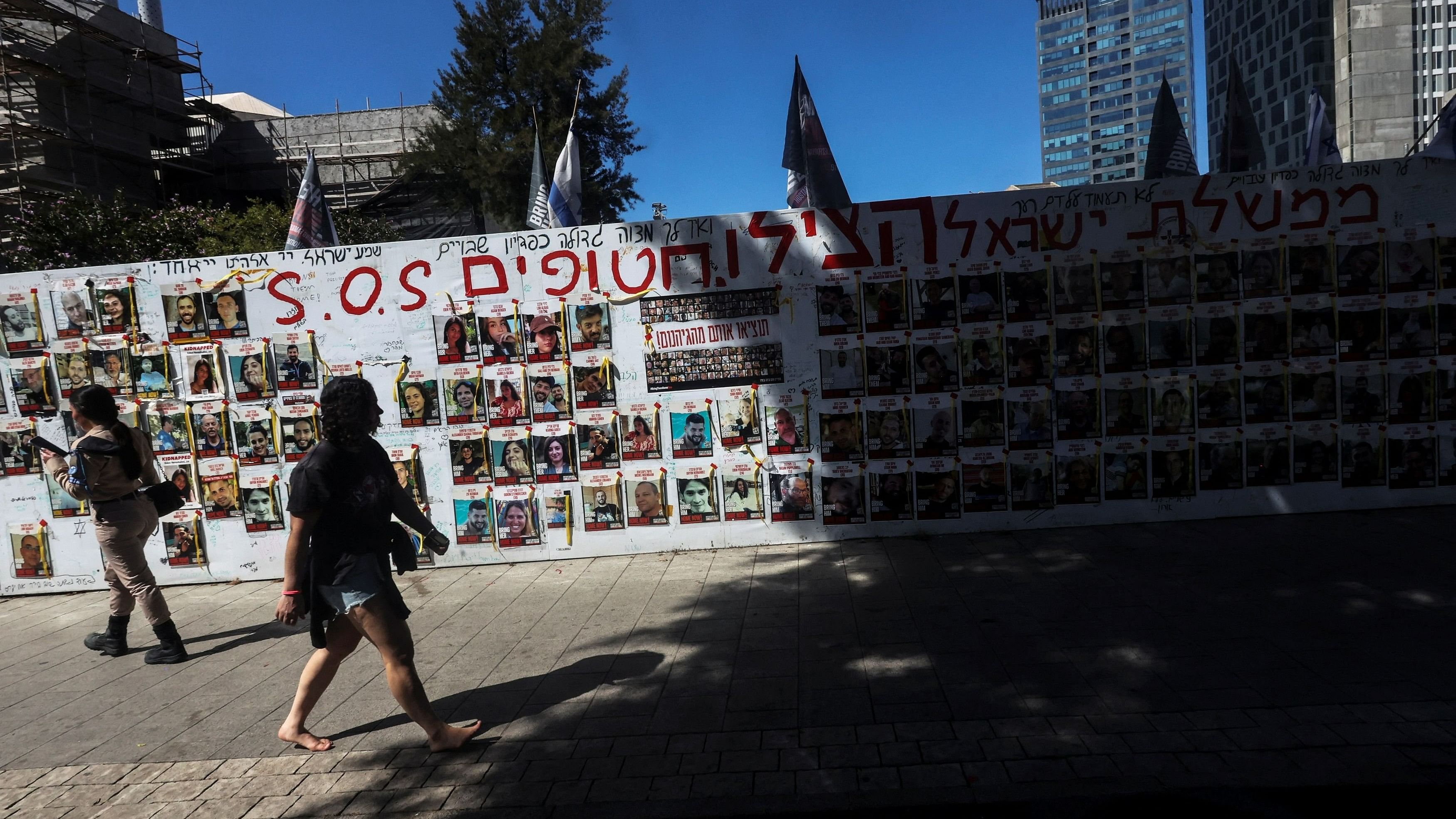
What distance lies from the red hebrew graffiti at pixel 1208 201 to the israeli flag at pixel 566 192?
5039 mm

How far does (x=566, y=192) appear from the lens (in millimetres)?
7770

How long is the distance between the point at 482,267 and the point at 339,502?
3.48 m

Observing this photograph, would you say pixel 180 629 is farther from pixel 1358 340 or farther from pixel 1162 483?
pixel 1358 340

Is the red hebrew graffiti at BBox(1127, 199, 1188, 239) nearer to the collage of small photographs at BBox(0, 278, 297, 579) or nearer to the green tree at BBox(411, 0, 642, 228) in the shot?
the collage of small photographs at BBox(0, 278, 297, 579)

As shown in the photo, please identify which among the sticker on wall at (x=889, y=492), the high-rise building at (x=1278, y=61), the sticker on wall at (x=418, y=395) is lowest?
the sticker on wall at (x=889, y=492)

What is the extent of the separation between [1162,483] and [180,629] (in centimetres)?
753

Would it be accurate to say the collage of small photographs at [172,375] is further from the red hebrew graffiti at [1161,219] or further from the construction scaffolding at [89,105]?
the construction scaffolding at [89,105]

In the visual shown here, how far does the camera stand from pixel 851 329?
6.88 meters

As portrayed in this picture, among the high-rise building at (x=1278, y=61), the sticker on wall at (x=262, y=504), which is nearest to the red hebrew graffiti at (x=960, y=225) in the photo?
the sticker on wall at (x=262, y=504)

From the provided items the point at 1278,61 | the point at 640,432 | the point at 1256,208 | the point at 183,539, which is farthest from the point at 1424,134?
the point at 1278,61

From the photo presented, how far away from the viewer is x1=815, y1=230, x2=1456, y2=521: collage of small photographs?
6.80 meters

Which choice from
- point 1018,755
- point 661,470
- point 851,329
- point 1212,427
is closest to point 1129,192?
point 1212,427

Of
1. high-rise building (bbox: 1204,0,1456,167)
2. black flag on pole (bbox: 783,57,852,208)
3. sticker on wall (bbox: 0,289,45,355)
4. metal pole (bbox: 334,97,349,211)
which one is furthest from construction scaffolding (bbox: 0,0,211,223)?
high-rise building (bbox: 1204,0,1456,167)

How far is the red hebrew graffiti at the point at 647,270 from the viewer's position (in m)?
6.94
